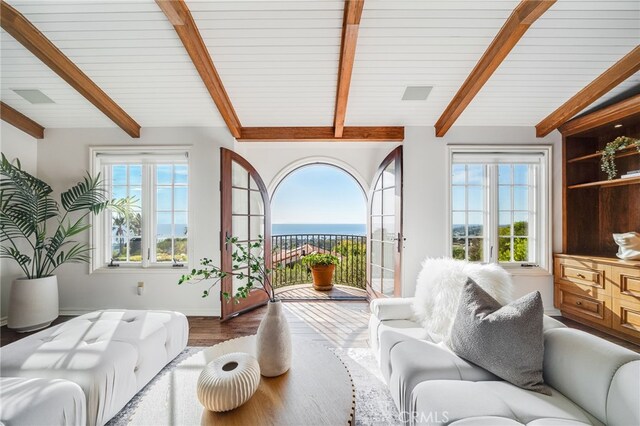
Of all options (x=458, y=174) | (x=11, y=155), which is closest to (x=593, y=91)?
(x=458, y=174)

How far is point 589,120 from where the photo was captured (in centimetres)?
279

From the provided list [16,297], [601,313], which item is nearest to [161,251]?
[16,297]

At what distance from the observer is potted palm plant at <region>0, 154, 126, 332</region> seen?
2693 mm

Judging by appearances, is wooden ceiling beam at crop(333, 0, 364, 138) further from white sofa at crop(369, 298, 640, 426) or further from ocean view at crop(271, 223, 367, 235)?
ocean view at crop(271, 223, 367, 235)

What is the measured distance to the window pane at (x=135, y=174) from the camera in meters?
3.40

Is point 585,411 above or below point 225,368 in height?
below

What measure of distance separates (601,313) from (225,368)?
3644 mm

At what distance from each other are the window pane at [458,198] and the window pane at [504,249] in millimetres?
658

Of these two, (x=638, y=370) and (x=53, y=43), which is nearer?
(x=638, y=370)

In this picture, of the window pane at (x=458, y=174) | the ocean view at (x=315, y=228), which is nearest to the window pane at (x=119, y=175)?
the window pane at (x=458, y=174)

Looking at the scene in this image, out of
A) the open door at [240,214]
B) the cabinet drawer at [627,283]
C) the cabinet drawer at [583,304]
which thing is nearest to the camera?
the cabinet drawer at [627,283]

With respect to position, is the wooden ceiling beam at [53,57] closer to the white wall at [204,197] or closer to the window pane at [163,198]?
the white wall at [204,197]

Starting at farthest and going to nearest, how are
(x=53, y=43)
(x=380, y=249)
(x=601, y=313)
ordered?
(x=380, y=249) < (x=601, y=313) < (x=53, y=43)

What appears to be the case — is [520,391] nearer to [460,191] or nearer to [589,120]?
[460,191]
